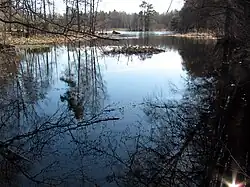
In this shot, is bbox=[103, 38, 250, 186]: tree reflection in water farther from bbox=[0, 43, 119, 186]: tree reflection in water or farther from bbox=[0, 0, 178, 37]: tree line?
bbox=[0, 0, 178, 37]: tree line

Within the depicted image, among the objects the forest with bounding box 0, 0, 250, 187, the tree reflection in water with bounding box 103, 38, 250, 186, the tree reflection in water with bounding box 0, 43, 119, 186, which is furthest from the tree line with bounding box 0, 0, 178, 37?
the tree reflection in water with bounding box 103, 38, 250, 186

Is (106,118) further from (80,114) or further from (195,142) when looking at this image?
(80,114)

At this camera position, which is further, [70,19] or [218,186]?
[218,186]

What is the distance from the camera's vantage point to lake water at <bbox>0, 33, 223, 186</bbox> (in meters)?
5.07

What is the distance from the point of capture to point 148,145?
654 cm

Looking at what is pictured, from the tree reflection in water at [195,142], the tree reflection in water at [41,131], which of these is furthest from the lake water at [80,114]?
the tree reflection in water at [195,142]

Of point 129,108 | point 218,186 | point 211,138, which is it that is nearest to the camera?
point 218,186

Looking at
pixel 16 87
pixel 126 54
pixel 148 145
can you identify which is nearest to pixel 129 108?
pixel 148 145

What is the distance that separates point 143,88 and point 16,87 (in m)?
4.43

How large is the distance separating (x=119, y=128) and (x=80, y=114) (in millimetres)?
1338

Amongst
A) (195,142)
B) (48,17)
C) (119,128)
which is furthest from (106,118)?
(48,17)

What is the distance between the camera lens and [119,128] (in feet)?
25.0

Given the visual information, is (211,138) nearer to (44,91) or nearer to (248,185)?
(248,185)

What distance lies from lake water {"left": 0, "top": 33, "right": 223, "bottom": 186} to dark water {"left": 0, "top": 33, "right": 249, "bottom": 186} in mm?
19
